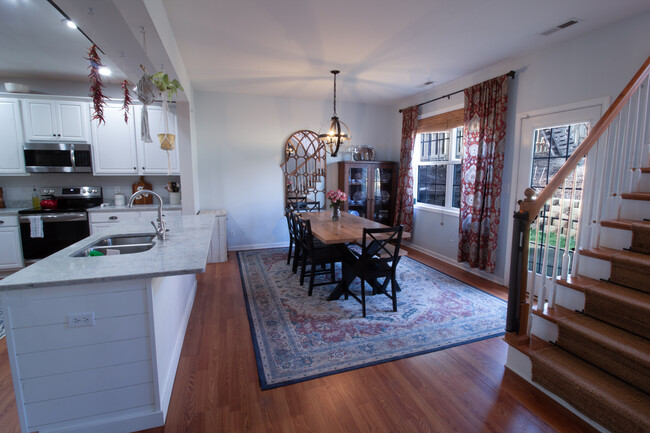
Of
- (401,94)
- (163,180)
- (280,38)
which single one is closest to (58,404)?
(280,38)

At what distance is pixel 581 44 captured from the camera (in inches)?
113

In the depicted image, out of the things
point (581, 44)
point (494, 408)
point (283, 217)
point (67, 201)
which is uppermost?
point (581, 44)

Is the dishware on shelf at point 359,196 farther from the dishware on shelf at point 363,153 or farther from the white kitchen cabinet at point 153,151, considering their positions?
the white kitchen cabinet at point 153,151

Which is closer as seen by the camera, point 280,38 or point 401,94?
point 280,38

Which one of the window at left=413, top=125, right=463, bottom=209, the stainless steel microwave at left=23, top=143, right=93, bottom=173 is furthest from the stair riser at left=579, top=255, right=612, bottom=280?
the stainless steel microwave at left=23, top=143, right=93, bottom=173

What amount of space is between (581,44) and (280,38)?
289 cm

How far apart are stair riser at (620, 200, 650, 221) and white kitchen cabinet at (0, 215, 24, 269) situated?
6.54 m

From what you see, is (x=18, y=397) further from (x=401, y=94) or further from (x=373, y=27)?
(x=401, y=94)

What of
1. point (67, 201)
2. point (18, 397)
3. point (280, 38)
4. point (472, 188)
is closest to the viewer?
point (18, 397)

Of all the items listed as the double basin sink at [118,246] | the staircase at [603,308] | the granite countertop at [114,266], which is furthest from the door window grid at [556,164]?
the double basin sink at [118,246]

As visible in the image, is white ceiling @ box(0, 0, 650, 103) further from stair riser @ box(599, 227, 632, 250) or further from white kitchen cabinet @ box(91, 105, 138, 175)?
stair riser @ box(599, 227, 632, 250)

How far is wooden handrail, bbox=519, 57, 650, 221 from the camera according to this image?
6.72ft

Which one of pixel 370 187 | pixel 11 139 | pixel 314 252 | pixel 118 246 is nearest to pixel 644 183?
pixel 314 252

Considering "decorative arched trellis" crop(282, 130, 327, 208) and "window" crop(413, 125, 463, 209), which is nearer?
"window" crop(413, 125, 463, 209)
